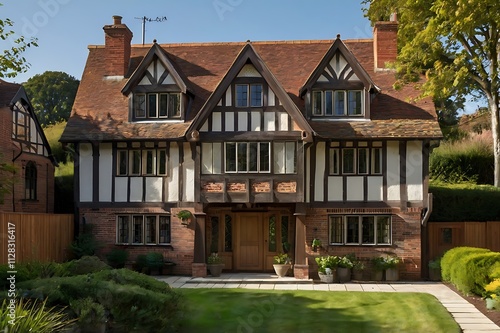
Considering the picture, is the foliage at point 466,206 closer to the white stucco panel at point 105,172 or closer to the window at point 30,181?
the white stucco panel at point 105,172

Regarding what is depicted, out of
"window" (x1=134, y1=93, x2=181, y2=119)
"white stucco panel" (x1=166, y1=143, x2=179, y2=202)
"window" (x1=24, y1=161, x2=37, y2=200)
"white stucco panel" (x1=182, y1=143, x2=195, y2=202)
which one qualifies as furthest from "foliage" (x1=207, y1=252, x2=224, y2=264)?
"window" (x1=24, y1=161, x2=37, y2=200)

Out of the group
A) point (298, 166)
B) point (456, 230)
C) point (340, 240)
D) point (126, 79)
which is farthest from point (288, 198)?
point (126, 79)

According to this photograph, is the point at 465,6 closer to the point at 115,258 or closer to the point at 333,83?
the point at 333,83

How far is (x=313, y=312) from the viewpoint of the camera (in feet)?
46.0

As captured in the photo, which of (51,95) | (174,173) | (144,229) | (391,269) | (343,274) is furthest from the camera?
(51,95)

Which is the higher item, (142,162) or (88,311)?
(142,162)

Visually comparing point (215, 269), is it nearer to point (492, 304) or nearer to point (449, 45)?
point (492, 304)

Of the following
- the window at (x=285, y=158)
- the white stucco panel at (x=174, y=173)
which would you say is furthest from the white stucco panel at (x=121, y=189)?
the window at (x=285, y=158)

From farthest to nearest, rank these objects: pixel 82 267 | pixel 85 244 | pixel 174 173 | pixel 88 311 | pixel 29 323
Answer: pixel 174 173, pixel 85 244, pixel 82 267, pixel 88 311, pixel 29 323

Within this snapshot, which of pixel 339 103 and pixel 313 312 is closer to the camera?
pixel 313 312

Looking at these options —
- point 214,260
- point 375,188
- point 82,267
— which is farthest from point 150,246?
point 375,188

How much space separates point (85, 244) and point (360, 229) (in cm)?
1012

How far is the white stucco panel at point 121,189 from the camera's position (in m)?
21.4

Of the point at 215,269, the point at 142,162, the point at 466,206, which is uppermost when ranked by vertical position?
the point at 142,162
